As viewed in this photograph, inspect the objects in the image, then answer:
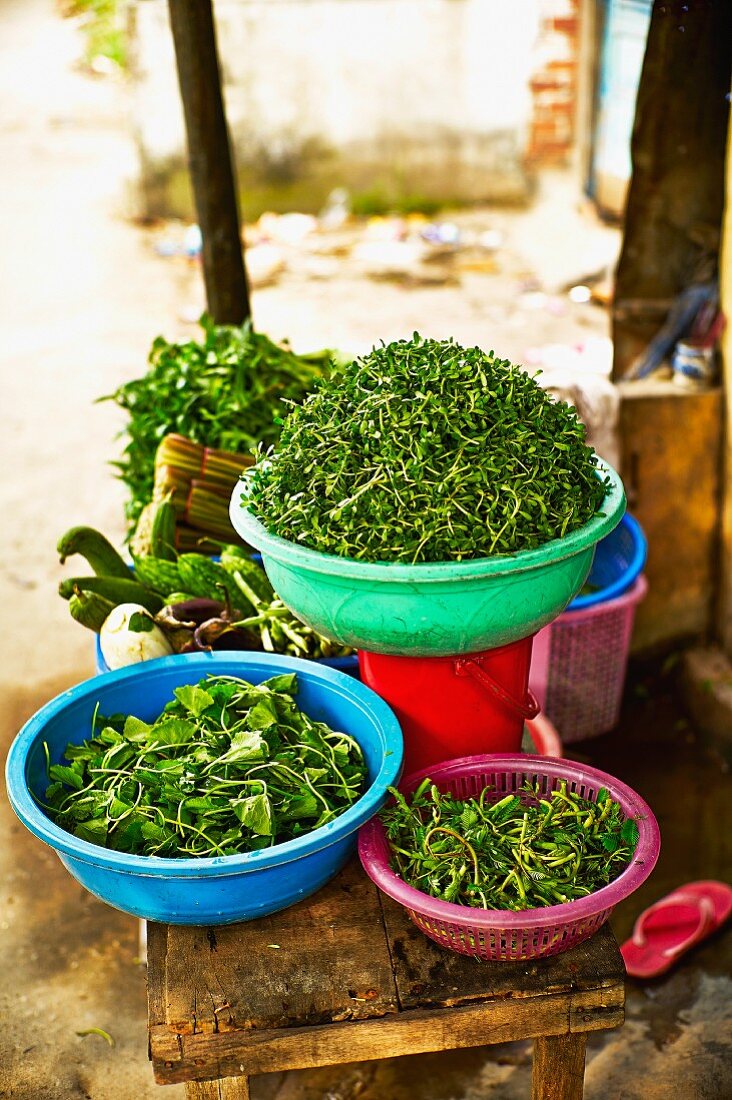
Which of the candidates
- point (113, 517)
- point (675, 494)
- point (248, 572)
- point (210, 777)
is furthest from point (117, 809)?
point (113, 517)

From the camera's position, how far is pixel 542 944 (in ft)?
5.97

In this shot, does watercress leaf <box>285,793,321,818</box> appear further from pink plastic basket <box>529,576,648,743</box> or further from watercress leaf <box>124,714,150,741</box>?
pink plastic basket <box>529,576,648,743</box>

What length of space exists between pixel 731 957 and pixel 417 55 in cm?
893

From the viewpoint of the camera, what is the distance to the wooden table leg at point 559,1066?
1.94 metres

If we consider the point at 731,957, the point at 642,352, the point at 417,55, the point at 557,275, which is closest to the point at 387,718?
the point at 731,957

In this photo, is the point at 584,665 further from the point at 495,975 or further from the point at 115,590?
the point at 495,975

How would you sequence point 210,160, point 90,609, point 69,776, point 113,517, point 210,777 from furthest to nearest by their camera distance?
point 113,517, point 210,160, point 90,609, point 69,776, point 210,777

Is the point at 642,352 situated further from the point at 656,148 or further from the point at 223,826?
the point at 223,826

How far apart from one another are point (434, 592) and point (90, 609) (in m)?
1.14

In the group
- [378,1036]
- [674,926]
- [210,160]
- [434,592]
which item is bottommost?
[674,926]

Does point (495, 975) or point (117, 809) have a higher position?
point (117, 809)

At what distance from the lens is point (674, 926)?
3242 mm

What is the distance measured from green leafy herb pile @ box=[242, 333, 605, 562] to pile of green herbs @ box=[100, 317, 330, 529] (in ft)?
4.53

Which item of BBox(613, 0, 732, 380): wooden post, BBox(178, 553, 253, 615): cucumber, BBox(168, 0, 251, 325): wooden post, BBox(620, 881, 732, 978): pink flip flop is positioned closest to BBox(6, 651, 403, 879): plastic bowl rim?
BBox(178, 553, 253, 615): cucumber
